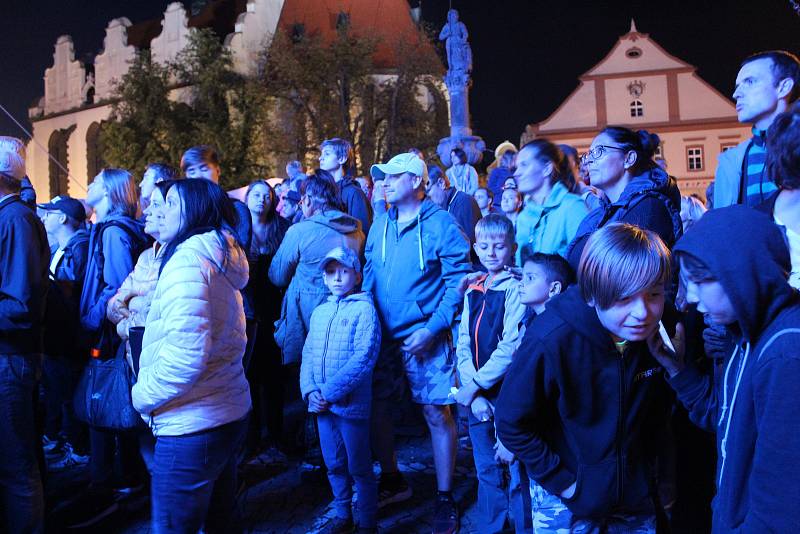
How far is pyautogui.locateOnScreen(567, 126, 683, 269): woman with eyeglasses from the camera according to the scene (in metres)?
3.47

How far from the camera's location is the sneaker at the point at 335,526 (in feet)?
14.2

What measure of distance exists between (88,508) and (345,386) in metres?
1.91

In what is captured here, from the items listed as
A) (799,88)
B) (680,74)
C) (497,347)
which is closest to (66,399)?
(497,347)

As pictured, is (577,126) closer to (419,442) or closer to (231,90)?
(231,90)

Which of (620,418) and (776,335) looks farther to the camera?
(620,418)

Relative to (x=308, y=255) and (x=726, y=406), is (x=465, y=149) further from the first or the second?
(x=726, y=406)

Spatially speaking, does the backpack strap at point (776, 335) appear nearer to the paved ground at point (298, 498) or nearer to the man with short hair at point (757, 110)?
the man with short hair at point (757, 110)

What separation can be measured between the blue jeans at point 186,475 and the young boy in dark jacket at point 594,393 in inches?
53.4

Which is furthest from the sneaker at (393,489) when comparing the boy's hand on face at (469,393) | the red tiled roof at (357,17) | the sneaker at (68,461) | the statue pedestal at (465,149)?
the red tiled roof at (357,17)

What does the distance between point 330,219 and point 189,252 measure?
219 centimetres

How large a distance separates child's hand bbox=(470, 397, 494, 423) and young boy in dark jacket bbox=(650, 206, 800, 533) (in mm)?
1827

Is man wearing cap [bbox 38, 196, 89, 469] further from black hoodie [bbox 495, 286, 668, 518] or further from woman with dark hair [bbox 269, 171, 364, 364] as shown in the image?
black hoodie [bbox 495, 286, 668, 518]

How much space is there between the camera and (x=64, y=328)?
4.83m

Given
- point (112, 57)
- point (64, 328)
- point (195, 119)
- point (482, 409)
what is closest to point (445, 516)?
point (482, 409)
